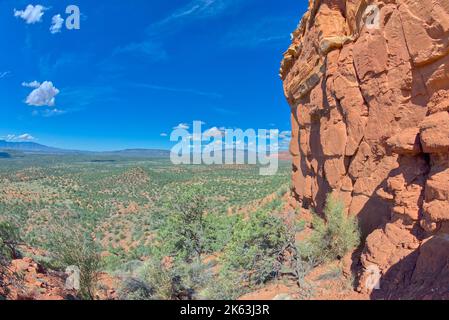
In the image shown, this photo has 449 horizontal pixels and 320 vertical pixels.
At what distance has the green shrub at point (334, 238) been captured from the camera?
512 inches

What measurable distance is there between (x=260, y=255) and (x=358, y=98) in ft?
28.7

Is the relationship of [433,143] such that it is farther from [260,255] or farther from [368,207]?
[260,255]

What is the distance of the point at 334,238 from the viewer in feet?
45.1

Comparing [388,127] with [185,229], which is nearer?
[388,127]

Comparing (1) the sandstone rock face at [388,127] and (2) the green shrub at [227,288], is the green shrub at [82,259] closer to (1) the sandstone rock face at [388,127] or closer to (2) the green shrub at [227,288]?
(2) the green shrub at [227,288]

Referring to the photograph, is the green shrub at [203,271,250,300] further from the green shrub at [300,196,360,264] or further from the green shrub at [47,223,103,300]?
the green shrub at [47,223,103,300]

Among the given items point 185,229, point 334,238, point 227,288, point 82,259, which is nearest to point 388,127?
point 334,238

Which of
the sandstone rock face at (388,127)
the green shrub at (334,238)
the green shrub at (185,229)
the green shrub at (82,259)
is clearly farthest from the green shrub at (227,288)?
the sandstone rock face at (388,127)

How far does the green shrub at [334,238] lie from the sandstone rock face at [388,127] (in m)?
0.68

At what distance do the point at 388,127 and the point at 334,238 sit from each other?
5349 mm

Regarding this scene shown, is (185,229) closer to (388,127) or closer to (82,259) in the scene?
(82,259)

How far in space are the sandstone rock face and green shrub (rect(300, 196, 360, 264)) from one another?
683 mm

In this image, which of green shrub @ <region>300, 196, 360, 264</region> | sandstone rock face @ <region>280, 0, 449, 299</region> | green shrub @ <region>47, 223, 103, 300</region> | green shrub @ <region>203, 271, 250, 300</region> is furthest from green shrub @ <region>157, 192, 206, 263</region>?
sandstone rock face @ <region>280, 0, 449, 299</region>
